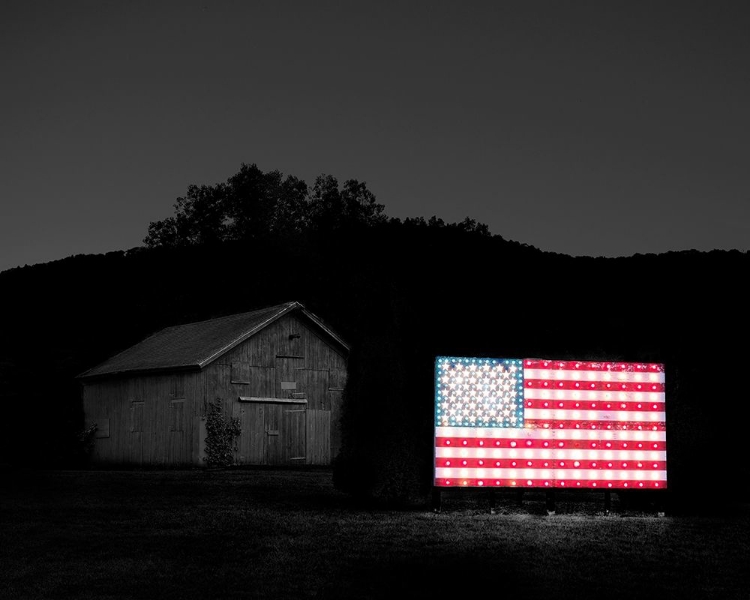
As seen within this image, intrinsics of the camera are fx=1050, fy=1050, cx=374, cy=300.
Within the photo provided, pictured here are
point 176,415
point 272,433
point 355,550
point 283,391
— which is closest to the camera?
point 355,550

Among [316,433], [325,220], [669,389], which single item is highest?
[325,220]

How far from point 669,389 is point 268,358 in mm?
24085

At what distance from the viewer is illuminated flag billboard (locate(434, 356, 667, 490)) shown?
744 inches

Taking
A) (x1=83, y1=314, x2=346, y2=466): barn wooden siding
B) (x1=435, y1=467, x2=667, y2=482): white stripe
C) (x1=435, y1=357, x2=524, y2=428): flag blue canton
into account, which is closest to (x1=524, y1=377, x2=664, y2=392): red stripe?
(x1=435, y1=357, x2=524, y2=428): flag blue canton

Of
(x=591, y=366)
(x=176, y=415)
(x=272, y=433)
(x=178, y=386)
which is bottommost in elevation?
(x=272, y=433)

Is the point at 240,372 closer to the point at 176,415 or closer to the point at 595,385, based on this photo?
the point at 176,415

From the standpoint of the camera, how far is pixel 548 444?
19.1 m

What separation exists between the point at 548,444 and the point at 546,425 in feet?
1.14

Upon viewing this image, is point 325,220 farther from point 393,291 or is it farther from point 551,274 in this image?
point 393,291

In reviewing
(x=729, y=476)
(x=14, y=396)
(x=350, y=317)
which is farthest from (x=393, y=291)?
(x=350, y=317)

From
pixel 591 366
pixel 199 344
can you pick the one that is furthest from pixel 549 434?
pixel 199 344

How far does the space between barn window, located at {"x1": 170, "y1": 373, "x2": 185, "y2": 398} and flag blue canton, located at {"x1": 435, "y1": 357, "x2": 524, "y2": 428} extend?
75.8 feet

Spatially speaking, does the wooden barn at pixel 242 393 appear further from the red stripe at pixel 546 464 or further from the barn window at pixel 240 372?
the red stripe at pixel 546 464

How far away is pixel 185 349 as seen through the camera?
1702 inches
